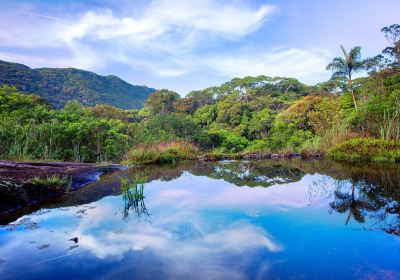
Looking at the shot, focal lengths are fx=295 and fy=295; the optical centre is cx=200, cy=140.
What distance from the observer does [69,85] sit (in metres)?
51.6

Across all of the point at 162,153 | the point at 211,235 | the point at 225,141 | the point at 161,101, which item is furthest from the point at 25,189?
the point at 161,101

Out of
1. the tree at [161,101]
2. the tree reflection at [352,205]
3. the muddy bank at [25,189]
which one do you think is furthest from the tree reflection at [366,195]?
the tree at [161,101]

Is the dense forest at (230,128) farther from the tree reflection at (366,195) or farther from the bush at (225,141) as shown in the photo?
the tree reflection at (366,195)

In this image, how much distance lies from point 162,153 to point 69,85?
47.7 m

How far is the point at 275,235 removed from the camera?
305 centimetres

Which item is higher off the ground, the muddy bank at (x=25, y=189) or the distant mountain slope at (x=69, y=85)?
the distant mountain slope at (x=69, y=85)

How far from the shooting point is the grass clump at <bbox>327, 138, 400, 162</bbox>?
358 inches

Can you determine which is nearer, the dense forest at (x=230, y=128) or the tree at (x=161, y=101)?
the dense forest at (x=230, y=128)

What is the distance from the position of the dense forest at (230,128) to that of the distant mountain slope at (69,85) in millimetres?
20523

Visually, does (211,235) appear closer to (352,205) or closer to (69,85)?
(352,205)

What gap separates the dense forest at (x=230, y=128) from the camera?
920 cm

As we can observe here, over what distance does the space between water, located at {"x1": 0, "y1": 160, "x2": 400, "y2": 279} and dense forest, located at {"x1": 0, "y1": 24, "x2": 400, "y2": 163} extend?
4489 millimetres

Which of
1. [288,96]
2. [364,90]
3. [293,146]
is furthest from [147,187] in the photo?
[288,96]

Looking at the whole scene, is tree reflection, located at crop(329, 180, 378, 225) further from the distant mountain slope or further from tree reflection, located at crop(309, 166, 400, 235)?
the distant mountain slope
